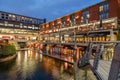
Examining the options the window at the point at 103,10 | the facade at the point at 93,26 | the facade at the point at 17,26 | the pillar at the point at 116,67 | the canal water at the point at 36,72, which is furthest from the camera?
the facade at the point at 17,26

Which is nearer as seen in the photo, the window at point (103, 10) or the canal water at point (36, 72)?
the canal water at point (36, 72)

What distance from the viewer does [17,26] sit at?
128625mm

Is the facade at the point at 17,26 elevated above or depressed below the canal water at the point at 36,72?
above

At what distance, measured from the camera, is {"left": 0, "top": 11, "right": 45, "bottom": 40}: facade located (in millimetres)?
118650

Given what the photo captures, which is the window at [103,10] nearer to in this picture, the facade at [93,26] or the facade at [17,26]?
the facade at [93,26]

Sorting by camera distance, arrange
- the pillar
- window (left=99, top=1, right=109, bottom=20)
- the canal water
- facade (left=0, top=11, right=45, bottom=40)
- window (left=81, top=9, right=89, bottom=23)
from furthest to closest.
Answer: facade (left=0, top=11, right=45, bottom=40), window (left=81, top=9, right=89, bottom=23), window (left=99, top=1, right=109, bottom=20), the canal water, the pillar

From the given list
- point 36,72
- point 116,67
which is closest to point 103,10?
point 36,72

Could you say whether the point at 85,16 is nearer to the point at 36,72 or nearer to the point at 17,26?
the point at 36,72

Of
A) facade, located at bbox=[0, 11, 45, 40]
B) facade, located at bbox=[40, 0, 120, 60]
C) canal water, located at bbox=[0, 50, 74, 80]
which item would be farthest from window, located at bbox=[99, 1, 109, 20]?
facade, located at bbox=[0, 11, 45, 40]

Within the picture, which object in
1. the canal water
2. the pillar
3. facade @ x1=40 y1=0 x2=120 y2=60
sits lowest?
the canal water

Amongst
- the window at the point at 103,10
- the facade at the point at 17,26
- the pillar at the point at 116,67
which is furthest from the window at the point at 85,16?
the facade at the point at 17,26

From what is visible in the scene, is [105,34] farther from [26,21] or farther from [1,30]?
[26,21]

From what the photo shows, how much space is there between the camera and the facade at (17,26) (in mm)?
118650

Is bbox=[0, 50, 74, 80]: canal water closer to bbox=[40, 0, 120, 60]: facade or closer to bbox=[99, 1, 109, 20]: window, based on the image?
bbox=[40, 0, 120, 60]: facade
